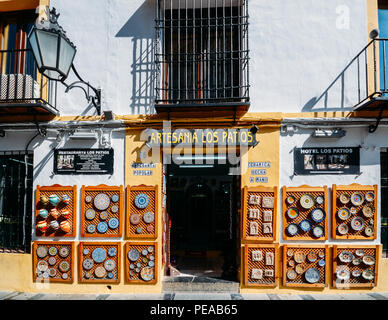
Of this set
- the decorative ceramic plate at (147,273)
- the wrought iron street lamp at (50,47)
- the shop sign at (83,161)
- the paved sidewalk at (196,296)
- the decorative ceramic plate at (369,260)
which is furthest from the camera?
the shop sign at (83,161)

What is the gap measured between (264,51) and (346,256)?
5037 millimetres

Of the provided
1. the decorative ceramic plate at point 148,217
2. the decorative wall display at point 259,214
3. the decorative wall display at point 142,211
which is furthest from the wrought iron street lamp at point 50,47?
the decorative wall display at point 259,214

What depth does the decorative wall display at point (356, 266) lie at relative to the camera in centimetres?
600

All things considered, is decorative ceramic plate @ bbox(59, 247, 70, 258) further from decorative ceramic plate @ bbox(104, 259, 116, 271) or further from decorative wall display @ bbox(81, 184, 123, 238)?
decorative ceramic plate @ bbox(104, 259, 116, 271)

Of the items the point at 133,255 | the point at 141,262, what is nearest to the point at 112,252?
the point at 133,255

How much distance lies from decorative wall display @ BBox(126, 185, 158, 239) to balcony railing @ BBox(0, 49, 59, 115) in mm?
2742

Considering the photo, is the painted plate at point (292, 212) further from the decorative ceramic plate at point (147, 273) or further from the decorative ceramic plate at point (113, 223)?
the decorative ceramic plate at point (113, 223)

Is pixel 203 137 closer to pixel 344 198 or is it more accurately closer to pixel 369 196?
pixel 344 198

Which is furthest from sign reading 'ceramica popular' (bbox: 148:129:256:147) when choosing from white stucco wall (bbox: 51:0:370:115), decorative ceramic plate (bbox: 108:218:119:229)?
decorative ceramic plate (bbox: 108:218:119:229)

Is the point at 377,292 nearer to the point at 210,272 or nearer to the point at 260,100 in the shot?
the point at 210,272

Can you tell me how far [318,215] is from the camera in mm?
6098

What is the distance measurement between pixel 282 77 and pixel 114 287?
6.25 m

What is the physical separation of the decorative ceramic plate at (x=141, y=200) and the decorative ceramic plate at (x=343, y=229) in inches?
172

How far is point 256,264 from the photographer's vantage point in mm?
6137
